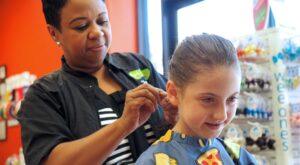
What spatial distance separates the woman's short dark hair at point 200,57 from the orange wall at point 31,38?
1.99 m

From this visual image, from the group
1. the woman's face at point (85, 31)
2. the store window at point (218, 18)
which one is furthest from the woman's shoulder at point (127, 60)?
the store window at point (218, 18)

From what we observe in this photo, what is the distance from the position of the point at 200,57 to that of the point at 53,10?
0.58 metres

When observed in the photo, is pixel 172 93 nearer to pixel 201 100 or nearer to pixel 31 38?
pixel 201 100

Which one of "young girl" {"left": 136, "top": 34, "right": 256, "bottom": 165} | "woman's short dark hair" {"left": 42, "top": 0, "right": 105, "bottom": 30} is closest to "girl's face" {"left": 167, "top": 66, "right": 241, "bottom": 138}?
"young girl" {"left": 136, "top": 34, "right": 256, "bottom": 165}

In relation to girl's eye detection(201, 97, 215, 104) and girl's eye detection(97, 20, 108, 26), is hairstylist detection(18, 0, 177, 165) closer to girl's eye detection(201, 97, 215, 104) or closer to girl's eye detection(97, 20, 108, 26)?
girl's eye detection(97, 20, 108, 26)

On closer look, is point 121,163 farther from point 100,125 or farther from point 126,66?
point 126,66

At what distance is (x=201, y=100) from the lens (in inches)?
37.5

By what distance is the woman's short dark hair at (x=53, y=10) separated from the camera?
4.13 feet

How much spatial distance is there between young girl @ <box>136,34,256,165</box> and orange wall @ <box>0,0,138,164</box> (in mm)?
1997

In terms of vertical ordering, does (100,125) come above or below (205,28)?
below

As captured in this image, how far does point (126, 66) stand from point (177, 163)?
1.66 feet

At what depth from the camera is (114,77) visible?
4.39 feet

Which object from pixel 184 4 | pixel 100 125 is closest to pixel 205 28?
pixel 184 4

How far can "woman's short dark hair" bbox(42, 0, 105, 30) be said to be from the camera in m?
1.26
